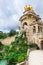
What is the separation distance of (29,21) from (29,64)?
2435cm

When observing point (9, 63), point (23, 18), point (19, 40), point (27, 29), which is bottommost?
point (9, 63)

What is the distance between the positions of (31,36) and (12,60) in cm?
1272

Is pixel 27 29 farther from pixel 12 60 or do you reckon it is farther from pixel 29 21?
pixel 12 60

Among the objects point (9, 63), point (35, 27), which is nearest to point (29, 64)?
point (9, 63)

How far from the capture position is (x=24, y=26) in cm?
3838

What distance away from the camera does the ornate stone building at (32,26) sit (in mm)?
32597

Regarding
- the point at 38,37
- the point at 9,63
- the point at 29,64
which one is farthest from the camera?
the point at 38,37

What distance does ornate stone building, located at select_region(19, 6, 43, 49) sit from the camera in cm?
3260

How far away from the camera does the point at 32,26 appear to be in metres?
34.8

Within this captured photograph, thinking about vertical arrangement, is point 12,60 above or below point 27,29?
below

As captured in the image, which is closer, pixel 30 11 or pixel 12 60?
pixel 12 60

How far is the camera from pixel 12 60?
2239 centimetres

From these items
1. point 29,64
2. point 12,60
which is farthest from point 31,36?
point 29,64

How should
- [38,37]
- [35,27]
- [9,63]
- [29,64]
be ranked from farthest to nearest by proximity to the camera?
[35,27] → [38,37] → [9,63] → [29,64]
